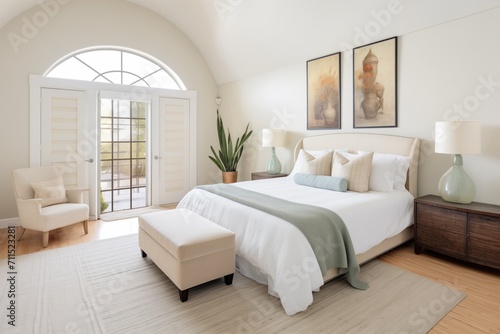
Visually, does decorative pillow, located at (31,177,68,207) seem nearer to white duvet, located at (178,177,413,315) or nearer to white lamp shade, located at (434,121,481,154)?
white duvet, located at (178,177,413,315)

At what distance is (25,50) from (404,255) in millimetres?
5608

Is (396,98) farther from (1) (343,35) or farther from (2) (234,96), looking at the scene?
(2) (234,96)

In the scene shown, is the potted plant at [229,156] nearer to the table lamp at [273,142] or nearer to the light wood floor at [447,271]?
the table lamp at [273,142]

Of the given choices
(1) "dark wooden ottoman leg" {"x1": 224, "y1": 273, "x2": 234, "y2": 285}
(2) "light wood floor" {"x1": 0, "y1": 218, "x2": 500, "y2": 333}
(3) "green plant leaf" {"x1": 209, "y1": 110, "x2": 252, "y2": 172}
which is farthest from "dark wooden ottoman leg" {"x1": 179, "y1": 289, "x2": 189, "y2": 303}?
(3) "green plant leaf" {"x1": 209, "y1": 110, "x2": 252, "y2": 172}

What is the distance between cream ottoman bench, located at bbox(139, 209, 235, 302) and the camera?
6.97 ft

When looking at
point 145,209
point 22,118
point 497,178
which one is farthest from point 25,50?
point 497,178

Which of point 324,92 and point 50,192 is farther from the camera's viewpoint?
point 324,92

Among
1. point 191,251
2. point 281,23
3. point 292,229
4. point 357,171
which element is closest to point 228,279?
point 191,251

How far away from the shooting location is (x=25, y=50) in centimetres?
410

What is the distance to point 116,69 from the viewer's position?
4992 mm

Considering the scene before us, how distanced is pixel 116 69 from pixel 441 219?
17.2ft

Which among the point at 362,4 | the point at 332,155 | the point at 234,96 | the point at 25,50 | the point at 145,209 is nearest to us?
the point at 362,4

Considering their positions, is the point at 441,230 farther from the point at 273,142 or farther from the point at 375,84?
the point at 273,142

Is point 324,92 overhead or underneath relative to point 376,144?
overhead
